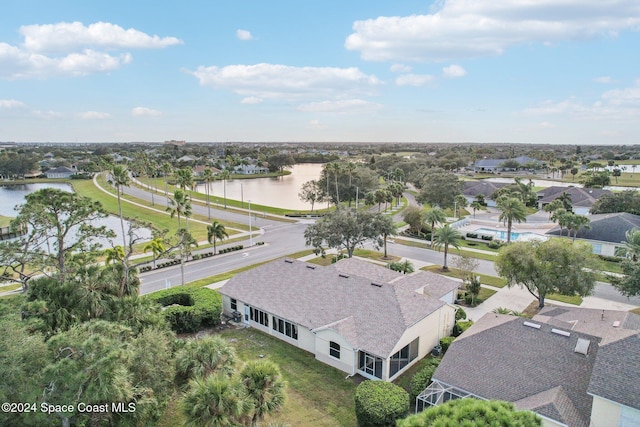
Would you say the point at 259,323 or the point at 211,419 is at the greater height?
the point at 211,419

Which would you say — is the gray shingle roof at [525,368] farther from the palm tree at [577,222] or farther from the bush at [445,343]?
the palm tree at [577,222]

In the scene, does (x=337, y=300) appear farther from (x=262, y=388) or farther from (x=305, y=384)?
(x=262, y=388)

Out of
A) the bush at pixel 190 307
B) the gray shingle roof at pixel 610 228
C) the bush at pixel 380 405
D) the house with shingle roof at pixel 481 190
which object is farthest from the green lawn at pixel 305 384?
the house with shingle roof at pixel 481 190

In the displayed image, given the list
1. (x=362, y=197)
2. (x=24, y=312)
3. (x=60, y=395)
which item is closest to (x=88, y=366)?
(x=60, y=395)

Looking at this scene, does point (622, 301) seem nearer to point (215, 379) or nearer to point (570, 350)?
point (570, 350)

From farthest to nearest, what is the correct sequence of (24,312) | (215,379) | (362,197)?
(362,197)
(24,312)
(215,379)

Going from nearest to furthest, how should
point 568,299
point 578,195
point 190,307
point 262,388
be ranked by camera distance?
point 262,388 < point 190,307 < point 568,299 < point 578,195

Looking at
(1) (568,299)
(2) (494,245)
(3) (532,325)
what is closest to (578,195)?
(2) (494,245)
